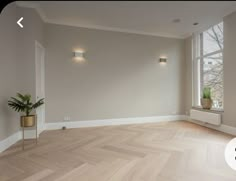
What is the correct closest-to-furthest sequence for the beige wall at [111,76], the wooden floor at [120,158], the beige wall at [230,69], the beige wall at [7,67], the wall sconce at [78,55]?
the wooden floor at [120,158] → the beige wall at [7,67] → the beige wall at [230,69] → the beige wall at [111,76] → the wall sconce at [78,55]

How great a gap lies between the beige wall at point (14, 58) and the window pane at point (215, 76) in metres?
4.94

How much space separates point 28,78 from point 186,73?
5.02m

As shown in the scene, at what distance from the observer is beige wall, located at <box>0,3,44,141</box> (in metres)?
3.17

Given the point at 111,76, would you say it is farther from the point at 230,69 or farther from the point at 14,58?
the point at 230,69

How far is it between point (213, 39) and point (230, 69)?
4.41 feet

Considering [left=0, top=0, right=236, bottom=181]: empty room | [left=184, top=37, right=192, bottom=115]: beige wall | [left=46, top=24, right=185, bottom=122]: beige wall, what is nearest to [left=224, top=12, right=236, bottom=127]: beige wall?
[left=0, top=0, right=236, bottom=181]: empty room

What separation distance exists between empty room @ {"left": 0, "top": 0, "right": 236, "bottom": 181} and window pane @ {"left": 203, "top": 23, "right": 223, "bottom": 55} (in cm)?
3

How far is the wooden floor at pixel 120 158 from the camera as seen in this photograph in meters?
2.19

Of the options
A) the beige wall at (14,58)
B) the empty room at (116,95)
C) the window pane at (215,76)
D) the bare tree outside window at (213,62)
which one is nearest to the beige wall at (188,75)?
the empty room at (116,95)

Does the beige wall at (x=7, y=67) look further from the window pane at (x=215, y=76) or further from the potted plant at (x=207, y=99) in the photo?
the window pane at (x=215, y=76)

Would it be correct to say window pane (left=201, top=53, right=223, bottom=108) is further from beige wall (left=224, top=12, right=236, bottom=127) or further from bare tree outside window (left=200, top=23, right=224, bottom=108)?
beige wall (left=224, top=12, right=236, bottom=127)

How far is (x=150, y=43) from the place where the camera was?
5.61m

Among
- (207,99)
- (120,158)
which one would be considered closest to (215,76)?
(207,99)

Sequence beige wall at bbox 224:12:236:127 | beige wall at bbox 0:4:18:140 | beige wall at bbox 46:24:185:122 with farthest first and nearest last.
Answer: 1. beige wall at bbox 46:24:185:122
2. beige wall at bbox 224:12:236:127
3. beige wall at bbox 0:4:18:140
